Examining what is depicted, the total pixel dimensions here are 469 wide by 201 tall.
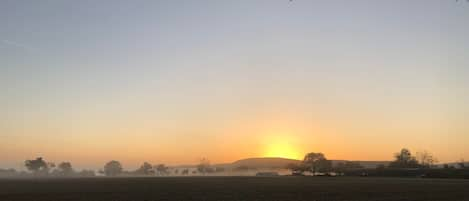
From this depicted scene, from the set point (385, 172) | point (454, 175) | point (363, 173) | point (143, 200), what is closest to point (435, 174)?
point (454, 175)

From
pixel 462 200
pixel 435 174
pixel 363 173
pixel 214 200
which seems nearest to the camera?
pixel 462 200

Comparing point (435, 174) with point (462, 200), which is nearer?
point (462, 200)

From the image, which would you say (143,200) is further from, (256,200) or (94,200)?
(256,200)

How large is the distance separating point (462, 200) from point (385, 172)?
139730 millimetres

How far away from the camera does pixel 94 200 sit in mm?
37406

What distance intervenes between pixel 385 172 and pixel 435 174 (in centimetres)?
2828

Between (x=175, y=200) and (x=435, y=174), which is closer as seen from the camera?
(x=175, y=200)

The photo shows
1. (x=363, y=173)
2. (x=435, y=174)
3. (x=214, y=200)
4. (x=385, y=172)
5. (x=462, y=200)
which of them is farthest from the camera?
(x=363, y=173)

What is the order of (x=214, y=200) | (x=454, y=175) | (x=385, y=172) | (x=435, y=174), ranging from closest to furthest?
(x=214, y=200) → (x=454, y=175) → (x=435, y=174) → (x=385, y=172)

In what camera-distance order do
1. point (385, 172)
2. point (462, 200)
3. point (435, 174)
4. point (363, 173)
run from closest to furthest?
point (462, 200), point (435, 174), point (385, 172), point (363, 173)

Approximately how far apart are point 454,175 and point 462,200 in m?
106

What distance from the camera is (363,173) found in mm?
178250

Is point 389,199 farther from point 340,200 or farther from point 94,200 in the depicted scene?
point 94,200

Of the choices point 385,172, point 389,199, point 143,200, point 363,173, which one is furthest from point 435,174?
point 143,200
